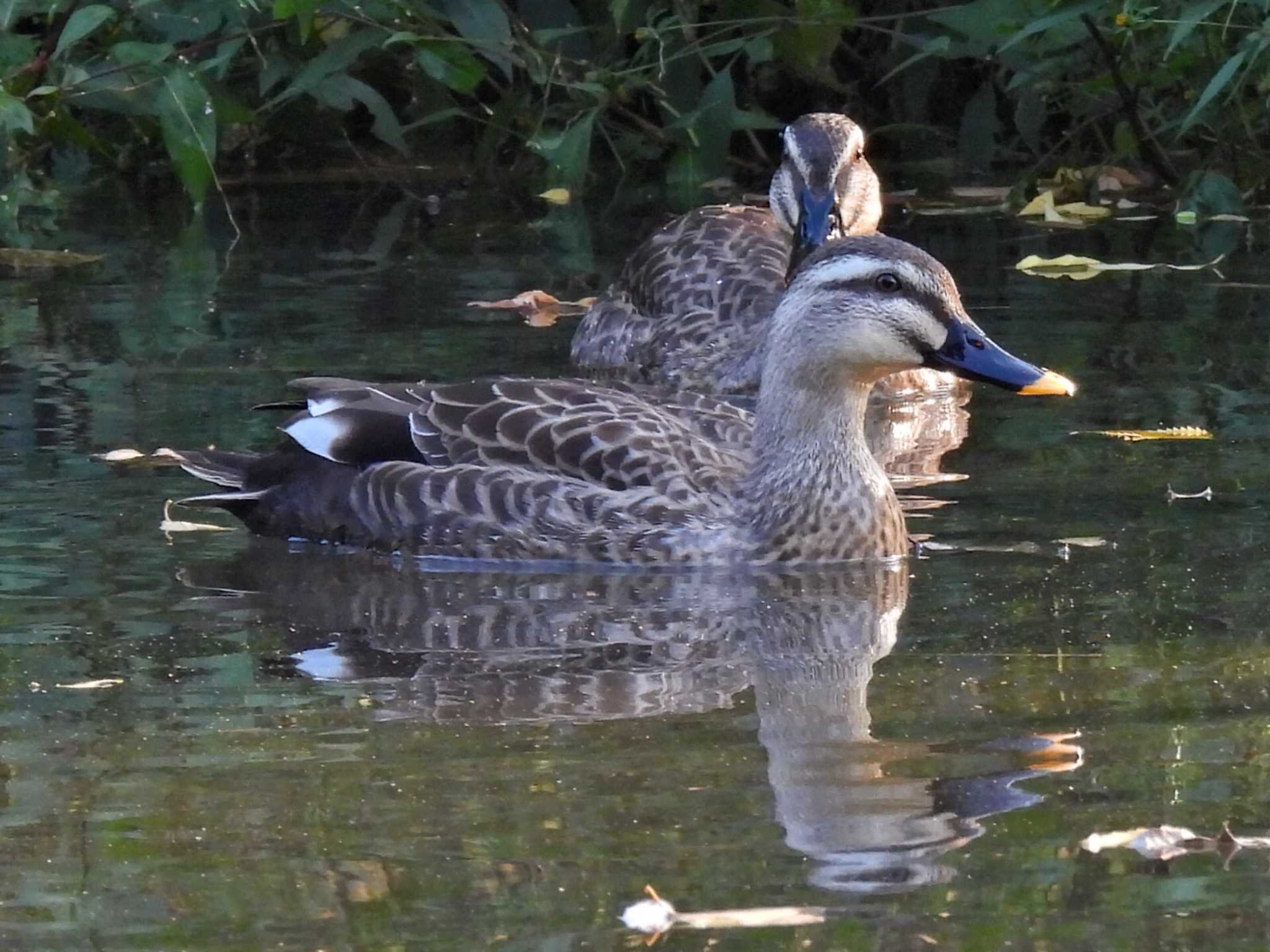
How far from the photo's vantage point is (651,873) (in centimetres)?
486

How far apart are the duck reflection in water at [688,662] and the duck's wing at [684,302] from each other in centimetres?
336

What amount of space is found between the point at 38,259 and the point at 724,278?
3639 mm

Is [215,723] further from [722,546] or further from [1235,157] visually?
[1235,157]

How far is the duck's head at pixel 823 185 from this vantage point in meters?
11.3

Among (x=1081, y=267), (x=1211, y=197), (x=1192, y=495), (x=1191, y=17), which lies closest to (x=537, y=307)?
(x=1081, y=267)

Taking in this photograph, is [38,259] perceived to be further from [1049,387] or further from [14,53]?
[1049,387]

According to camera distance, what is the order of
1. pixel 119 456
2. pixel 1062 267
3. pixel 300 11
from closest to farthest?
1. pixel 119 456
2. pixel 1062 267
3. pixel 300 11

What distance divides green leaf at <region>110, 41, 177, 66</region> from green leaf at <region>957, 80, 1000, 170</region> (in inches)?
183

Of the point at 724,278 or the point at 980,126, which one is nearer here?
the point at 724,278

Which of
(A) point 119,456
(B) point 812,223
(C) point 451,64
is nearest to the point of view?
(A) point 119,456

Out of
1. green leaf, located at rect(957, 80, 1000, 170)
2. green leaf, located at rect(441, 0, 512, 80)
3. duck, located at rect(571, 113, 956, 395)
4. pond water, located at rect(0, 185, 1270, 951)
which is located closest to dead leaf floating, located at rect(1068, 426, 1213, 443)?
pond water, located at rect(0, 185, 1270, 951)

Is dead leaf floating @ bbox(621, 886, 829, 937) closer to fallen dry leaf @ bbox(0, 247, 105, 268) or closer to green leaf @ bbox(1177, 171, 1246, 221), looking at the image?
fallen dry leaf @ bbox(0, 247, 105, 268)

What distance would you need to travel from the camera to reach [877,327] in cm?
806

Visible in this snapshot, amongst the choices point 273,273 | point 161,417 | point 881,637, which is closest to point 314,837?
point 881,637
